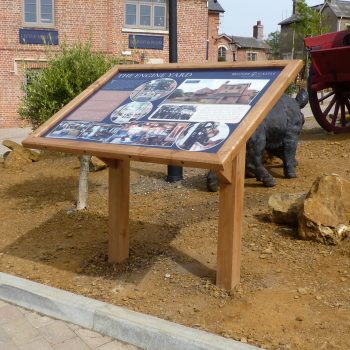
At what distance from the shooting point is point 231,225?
11.2ft

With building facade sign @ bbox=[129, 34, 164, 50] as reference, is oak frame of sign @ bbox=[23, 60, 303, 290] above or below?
below

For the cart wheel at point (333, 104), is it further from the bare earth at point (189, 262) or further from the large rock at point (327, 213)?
the large rock at point (327, 213)

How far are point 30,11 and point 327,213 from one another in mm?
15399

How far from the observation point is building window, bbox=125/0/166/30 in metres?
18.5

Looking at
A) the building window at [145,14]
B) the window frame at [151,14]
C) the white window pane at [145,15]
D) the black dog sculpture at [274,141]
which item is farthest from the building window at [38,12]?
the black dog sculpture at [274,141]

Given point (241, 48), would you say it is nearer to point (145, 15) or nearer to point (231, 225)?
point (145, 15)

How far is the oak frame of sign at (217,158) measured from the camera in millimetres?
2840

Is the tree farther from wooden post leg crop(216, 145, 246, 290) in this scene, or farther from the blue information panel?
wooden post leg crop(216, 145, 246, 290)

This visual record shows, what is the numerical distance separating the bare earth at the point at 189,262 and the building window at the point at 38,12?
11808 millimetres

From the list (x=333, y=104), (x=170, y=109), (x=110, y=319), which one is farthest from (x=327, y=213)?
(x=333, y=104)

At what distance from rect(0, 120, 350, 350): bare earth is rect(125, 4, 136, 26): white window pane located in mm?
13116

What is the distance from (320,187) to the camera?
430 cm

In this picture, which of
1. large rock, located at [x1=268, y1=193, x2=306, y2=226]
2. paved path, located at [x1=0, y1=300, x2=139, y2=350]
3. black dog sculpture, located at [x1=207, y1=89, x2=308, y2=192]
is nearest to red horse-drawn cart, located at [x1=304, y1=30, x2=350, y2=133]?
black dog sculpture, located at [x1=207, y1=89, x2=308, y2=192]

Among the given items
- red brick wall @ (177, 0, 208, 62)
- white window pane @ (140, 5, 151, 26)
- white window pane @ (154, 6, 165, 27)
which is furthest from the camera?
white window pane @ (154, 6, 165, 27)
